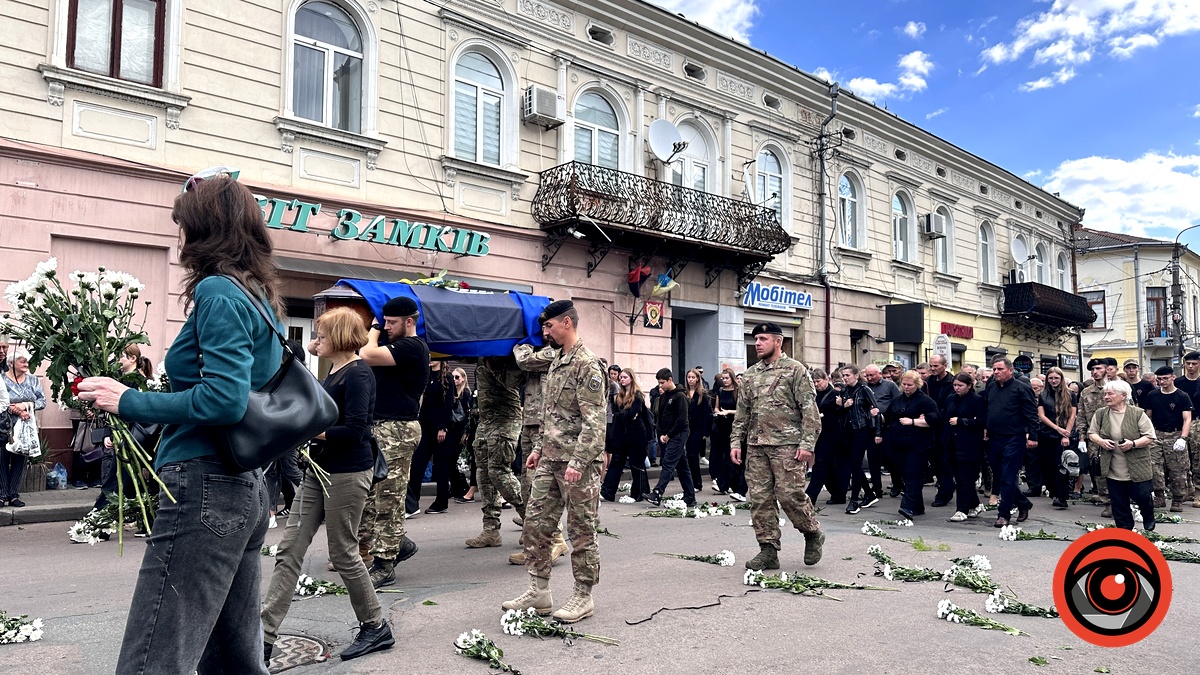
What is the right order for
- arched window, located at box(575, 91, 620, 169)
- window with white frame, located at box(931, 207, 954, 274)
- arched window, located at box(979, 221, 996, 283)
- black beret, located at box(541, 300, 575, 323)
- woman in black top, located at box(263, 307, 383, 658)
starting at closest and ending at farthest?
woman in black top, located at box(263, 307, 383, 658), black beret, located at box(541, 300, 575, 323), arched window, located at box(575, 91, 620, 169), window with white frame, located at box(931, 207, 954, 274), arched window, located at box(979, 221, 996, 283)

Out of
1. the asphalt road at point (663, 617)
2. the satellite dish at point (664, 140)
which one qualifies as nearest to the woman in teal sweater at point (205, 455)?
the asphalt road at point (663, 617)

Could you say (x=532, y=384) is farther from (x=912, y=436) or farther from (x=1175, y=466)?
(x=1175, y=466)

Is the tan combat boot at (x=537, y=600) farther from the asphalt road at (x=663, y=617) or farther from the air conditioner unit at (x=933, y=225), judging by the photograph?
the air conditioner unit at (x=933, y=225)

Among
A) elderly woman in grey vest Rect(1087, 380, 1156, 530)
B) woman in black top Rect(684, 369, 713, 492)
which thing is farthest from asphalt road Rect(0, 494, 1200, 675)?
woman in black top Rect(684, 369, 713, 492)

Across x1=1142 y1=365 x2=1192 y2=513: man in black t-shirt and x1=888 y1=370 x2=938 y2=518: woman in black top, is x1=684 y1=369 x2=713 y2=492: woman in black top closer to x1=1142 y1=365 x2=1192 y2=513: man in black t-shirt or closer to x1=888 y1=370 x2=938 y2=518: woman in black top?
x1=888 y1=370 x2=938 y2=518: woman in black top

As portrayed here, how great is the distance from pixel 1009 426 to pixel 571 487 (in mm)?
6822

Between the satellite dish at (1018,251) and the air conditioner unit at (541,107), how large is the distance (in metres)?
21.3

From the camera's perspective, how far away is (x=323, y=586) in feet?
19.4

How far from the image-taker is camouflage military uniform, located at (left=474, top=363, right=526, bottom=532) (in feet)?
25.3

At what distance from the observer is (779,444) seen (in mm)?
7082

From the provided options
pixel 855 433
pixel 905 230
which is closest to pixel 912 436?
pixel 855 433

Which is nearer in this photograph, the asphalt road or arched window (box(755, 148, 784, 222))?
the asphalt road

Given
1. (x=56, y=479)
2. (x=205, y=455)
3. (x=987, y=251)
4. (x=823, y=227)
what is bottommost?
(x=56, y=479)

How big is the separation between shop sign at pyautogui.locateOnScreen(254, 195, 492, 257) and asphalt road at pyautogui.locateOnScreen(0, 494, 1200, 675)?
571cm
